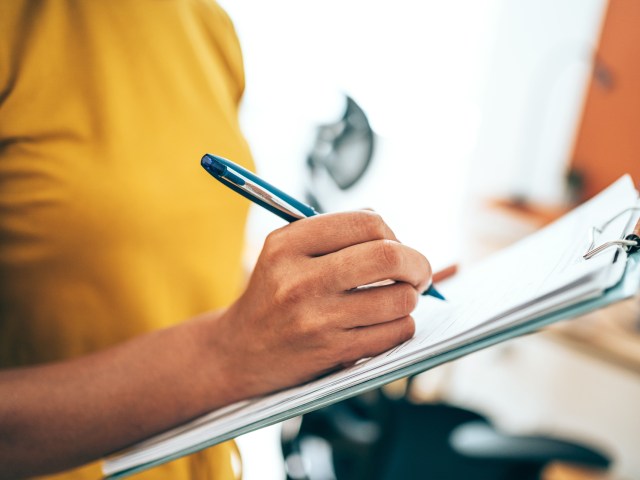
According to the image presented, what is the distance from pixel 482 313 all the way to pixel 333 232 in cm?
12

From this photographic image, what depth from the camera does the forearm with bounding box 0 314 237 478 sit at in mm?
437

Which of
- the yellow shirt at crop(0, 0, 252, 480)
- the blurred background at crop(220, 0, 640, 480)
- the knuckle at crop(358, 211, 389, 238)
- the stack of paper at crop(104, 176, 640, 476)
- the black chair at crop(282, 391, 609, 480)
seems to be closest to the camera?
the stack of paper at crop(104, 176, 640, 476)

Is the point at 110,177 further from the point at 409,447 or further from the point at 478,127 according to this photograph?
the point at 478,127

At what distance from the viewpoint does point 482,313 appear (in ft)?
1.07

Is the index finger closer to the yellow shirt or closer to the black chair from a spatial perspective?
the yellow shirt

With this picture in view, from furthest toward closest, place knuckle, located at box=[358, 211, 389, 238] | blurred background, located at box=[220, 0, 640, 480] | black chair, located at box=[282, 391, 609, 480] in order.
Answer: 1. blurred background, located at box=[220, 0, 640, 480]
2. black chair, located at box=[282, 391, 609, 480]
3. knuckle, located at box=[358, 211, 389, 238]

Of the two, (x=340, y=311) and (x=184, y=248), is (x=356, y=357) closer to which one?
(x=340, y=311)

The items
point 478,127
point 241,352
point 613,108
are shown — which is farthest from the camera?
point 478,127

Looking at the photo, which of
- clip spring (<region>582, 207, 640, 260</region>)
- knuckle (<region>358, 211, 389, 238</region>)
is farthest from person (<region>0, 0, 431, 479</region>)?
clip spring (<region>582, 207, 640, 260</region>)

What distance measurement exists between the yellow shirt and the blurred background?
2.77ft

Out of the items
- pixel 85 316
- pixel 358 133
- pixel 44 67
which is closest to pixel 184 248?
pixel 85 316

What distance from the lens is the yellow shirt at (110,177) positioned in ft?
1.59

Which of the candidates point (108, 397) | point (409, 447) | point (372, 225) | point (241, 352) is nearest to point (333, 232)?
point (372, 225)

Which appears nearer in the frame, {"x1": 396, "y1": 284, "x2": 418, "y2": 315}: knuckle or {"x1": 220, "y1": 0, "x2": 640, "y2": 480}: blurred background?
{"x1": 396, "y1": 284, "x2": 418, "y2": 315}: knuckle
